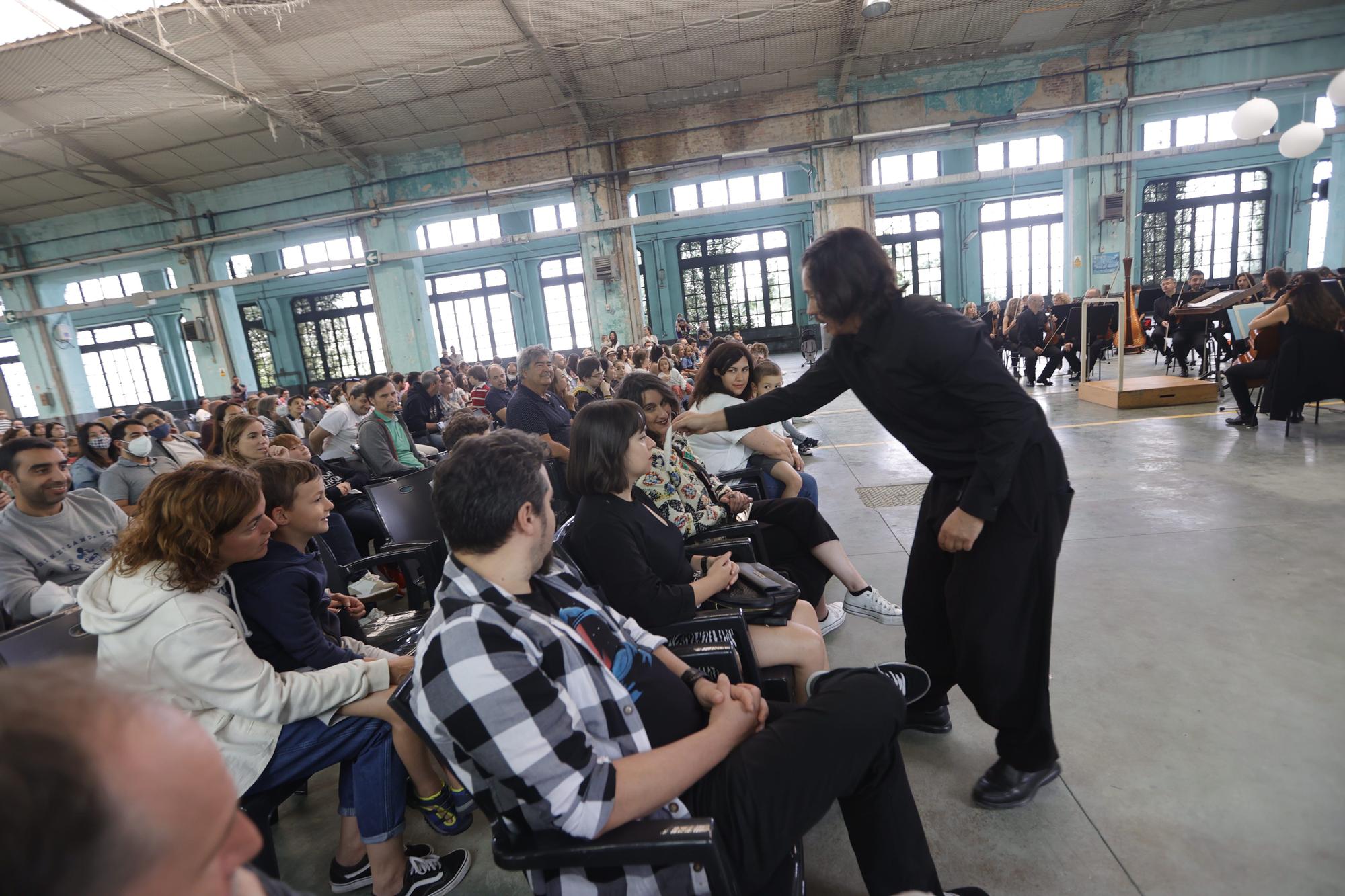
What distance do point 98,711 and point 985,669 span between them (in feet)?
5.77

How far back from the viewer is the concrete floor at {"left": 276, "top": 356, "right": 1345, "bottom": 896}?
1471 millimetres

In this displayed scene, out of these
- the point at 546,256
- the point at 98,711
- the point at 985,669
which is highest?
the point at 546,256

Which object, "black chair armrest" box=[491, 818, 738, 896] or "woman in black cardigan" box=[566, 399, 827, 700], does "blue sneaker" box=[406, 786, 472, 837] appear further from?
"black chair armrest" box=[491, 818, 738, 896]

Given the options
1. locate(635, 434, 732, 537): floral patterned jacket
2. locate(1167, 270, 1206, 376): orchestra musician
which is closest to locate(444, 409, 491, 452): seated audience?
locate(635, 434, 732, 537): floral patterned jacket

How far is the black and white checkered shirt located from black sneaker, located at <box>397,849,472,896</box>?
2.40 feet

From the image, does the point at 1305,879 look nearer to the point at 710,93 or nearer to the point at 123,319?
the point at 710,93

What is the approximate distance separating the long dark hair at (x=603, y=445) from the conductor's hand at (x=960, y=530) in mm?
904

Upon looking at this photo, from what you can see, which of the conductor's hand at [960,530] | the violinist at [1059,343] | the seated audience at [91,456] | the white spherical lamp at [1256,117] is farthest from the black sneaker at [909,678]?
the white spherical lamp at [1256,117]

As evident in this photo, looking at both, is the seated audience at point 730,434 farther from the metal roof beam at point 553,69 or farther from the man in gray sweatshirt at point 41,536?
the metal roof beam at point 553,69

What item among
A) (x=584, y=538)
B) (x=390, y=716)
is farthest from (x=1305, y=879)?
(x=390, y=716)

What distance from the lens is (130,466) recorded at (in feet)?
12.0

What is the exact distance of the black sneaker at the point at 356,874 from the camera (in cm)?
167

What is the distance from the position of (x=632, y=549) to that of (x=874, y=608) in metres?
1.35

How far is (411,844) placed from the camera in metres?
1.75
